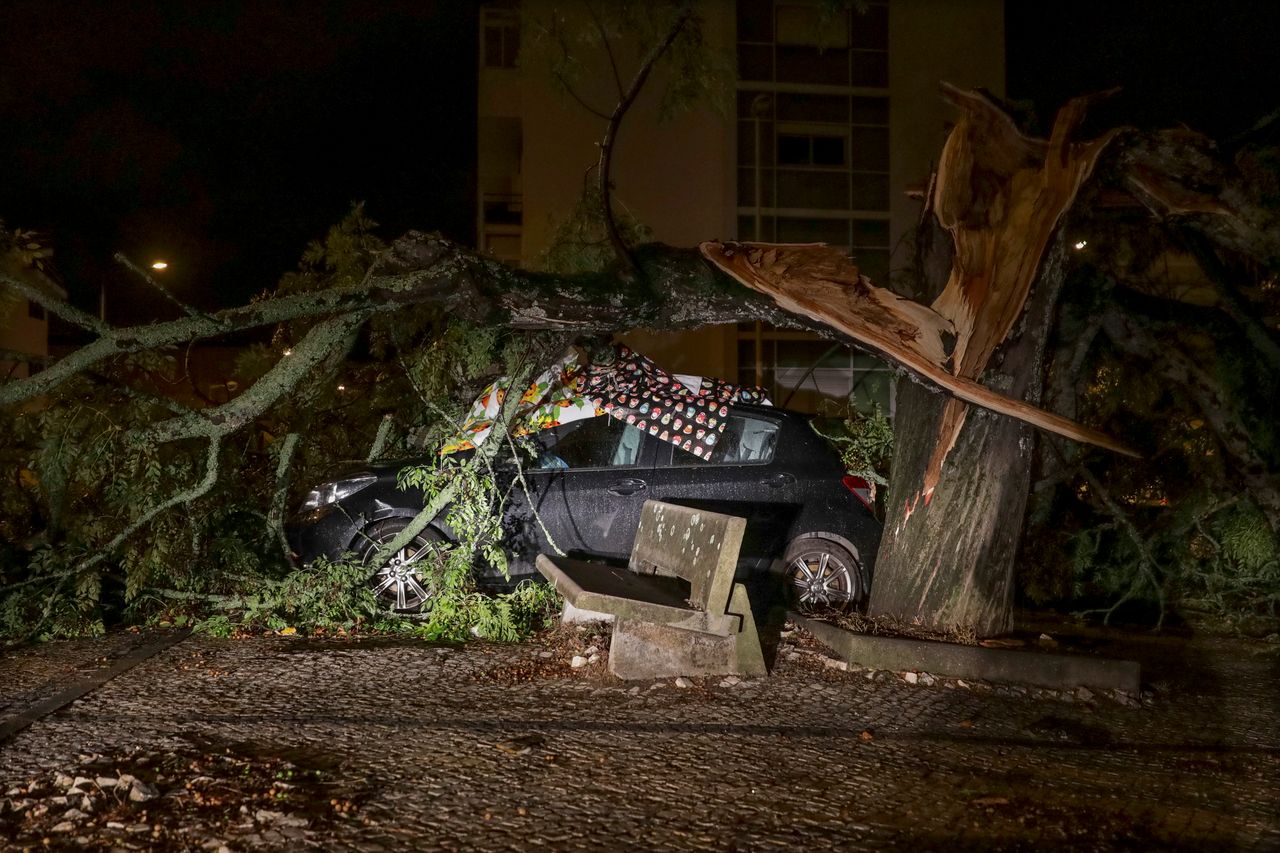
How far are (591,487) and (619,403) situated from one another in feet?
2.12

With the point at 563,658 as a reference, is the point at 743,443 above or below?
above

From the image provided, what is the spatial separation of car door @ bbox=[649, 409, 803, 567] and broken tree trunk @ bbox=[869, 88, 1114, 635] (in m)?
1.30

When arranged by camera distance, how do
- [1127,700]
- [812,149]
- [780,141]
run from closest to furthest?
1. [1127,700]
2. [780,141]
3. [812,149]

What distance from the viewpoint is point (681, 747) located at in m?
4.91

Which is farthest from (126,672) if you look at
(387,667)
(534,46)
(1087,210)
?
(1087,210)

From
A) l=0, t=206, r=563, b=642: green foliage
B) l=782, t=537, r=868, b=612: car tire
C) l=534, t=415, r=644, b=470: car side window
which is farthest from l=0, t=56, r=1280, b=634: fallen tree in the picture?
l=534, t=415, r=644, b=470: car side window

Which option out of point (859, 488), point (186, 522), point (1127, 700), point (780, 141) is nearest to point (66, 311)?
point (186, 522)

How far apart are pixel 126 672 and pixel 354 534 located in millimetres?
1911

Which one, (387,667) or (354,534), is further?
(354,534)

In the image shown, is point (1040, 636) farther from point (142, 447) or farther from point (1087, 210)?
point (142, 447)

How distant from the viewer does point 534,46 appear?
7535 millimetres

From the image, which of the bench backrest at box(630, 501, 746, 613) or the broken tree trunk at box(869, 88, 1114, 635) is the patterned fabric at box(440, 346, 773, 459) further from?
the broken tree trunk at box(869, 88, 1114, 635)

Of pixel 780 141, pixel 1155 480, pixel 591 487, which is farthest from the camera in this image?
pixel 780 141

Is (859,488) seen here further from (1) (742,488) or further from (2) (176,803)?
(2) (176,803)
